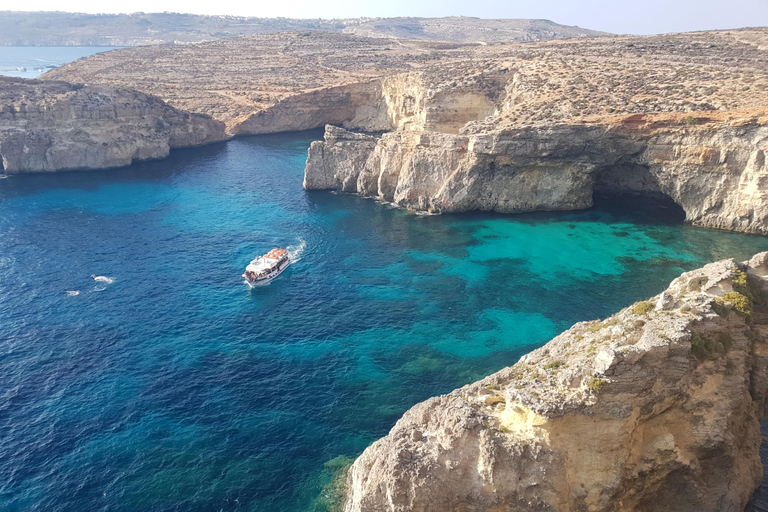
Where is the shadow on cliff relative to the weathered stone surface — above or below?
below

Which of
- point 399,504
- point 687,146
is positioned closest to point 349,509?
point 399,504

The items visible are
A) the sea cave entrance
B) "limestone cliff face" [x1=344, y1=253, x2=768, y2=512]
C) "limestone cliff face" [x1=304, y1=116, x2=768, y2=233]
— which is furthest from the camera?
the sea cave entrance

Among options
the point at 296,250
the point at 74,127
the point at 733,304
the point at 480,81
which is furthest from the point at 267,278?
the point at 74,127

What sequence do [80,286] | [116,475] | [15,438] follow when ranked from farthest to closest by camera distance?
[80,286]
[15,438]
[116,475]

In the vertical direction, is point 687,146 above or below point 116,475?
above

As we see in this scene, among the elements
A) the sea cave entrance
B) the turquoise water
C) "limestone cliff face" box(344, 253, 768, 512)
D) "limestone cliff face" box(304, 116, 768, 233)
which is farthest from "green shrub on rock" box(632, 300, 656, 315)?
the sea cave entrance

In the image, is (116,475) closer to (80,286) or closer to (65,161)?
(80,286)

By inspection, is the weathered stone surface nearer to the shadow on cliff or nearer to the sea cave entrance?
the sea cave entrance
